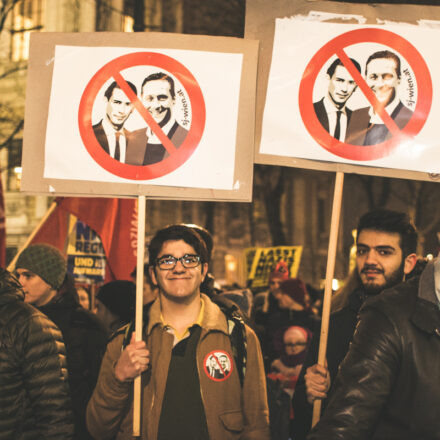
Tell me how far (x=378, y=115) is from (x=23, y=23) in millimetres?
22428

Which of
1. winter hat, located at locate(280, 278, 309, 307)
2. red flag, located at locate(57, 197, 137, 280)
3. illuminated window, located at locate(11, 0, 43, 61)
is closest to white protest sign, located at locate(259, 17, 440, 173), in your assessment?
winter hat, located at locate(280, 278, 309, 307)

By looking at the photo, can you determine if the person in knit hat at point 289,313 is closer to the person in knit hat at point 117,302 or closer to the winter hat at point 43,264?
the person in knit hat at point 117,302

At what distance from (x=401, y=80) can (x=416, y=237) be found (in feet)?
3.36

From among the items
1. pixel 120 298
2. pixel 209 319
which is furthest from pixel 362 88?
pixel 120 298

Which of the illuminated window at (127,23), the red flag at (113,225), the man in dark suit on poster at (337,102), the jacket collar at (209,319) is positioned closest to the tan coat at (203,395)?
the jacket collar at (209,319)

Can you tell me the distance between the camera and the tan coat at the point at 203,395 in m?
3.57

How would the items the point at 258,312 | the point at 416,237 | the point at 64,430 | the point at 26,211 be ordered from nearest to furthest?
the point at 64,430 < the point at 416,237 < the point at 258,312 < the point at 26,211

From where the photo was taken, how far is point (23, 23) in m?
23.8

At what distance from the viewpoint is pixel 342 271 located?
38500 mm

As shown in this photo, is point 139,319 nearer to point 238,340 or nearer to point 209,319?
point 209,319

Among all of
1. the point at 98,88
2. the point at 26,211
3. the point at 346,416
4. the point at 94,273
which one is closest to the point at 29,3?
the point at 26,211

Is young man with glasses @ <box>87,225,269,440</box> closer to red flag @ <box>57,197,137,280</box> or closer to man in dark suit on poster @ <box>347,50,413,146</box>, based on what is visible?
man in dark suit on poster @ <box>347,50,413,146</box>

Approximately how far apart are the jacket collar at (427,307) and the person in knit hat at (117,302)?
3.43m

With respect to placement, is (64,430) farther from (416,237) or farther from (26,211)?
(26,211)
